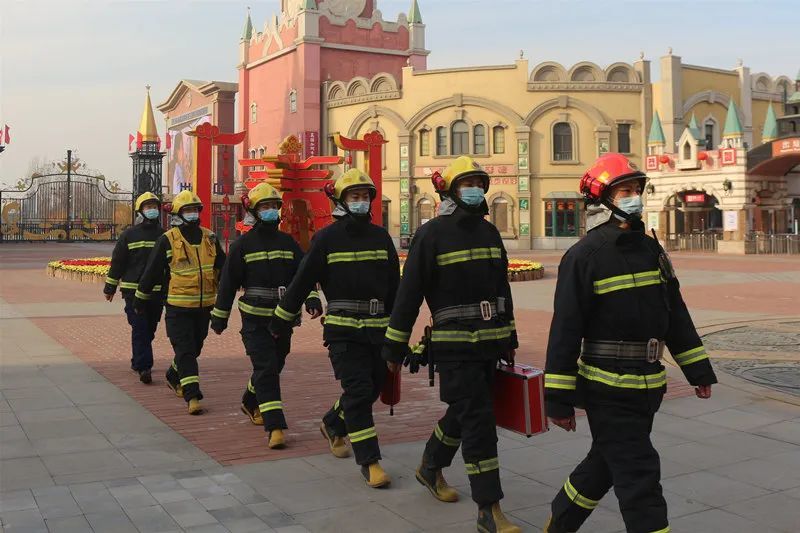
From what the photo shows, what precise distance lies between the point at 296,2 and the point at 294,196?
35709 mm

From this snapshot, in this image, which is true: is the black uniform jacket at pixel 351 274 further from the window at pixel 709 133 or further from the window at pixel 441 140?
the window at pixel 709 133

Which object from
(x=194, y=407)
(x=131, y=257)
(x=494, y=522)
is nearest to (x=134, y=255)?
(x=131, y=257)

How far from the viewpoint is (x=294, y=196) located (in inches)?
827

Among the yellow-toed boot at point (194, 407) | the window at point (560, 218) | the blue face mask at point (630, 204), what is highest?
the window at point (560, 218)

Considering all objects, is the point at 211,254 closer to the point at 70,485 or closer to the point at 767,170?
the point at 70,485

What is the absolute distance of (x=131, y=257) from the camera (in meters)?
8.93

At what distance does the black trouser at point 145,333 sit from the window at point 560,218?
37.7 metres

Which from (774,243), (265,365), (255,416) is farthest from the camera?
(774,243)

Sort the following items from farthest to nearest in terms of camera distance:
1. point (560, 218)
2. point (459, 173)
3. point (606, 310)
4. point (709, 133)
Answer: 1. point (709, 133)
2. point (560, 218)
3. point (459, 173)
4. point (606, 310)

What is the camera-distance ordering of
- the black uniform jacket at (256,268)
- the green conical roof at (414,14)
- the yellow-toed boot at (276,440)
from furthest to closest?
1. the green conical roof at (414,14)
2. the black uniform jacket at (256,268)
3. the yellow-toed boot at (276,440)

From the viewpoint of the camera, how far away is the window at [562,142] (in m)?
44.7

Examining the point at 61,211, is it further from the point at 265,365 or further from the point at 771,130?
the point at 265,365

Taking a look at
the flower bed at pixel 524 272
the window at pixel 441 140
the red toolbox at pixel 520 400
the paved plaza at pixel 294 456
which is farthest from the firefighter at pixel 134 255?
the window at pixel 441 140

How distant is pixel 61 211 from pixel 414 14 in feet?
89.6
